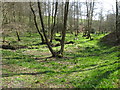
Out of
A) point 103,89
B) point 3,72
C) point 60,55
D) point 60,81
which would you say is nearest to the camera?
point 103,89

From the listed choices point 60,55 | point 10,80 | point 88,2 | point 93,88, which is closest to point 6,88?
point 10,80

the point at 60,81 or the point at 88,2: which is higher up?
the point at 88,2

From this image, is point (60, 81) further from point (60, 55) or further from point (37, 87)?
point (60, 55)

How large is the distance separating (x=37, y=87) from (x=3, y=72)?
4.66 meters

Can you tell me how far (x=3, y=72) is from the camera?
40.6 ft

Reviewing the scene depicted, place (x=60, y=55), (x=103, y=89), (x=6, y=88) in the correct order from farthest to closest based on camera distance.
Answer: (x=60, y=55) → (x=6, y=88) → (x=103, y=89)

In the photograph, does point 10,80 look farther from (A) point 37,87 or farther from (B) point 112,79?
(B) point 112,79

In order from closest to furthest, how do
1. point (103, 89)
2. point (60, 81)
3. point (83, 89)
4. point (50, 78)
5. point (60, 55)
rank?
point (103, 89), point (83, 89), point (60, 81), point (50, 78), point (60, 55)

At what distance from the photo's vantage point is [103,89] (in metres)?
7.71

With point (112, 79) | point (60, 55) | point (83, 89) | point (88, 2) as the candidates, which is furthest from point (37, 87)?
point (88, 2)

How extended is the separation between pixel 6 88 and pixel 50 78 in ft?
10.8

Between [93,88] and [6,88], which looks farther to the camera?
[6,88]

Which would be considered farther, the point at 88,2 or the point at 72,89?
the point at 88,2

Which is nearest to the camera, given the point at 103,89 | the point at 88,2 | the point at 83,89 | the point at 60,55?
the point at 103,89
